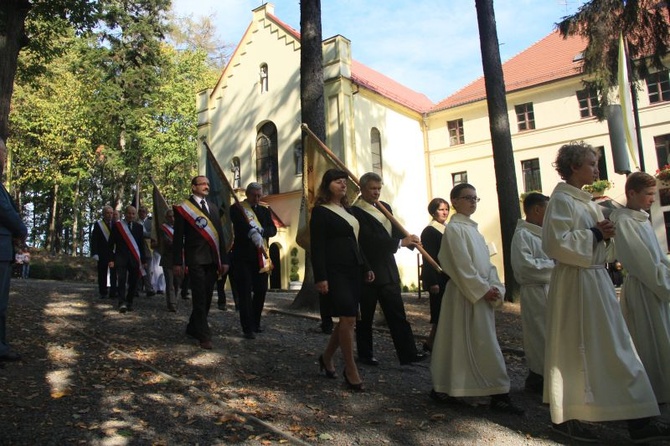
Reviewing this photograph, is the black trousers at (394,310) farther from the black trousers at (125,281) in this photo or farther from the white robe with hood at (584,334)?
the black trousers at (125,281)

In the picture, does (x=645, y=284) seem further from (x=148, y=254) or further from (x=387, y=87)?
(x=387, y=87)

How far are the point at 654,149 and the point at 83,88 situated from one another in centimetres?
3186

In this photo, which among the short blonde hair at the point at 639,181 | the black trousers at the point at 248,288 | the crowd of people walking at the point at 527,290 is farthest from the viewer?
the black trousers at the point at 248,288

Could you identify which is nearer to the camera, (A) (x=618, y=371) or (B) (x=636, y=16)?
(A) (x=618, y=371)

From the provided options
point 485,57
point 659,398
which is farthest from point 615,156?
point 485,57

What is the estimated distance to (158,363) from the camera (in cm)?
626

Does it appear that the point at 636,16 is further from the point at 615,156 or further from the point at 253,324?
the point at 253,324

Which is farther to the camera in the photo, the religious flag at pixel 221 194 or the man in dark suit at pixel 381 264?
the religious flag at pixel 221 194

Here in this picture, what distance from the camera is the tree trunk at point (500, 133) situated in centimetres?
1287

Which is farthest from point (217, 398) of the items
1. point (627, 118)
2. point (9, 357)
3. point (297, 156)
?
point (297, 156)

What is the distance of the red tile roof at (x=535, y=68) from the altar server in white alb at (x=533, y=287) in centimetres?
2546

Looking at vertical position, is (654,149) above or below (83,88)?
below

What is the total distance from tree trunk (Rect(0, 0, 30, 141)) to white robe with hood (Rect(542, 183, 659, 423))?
9.01m

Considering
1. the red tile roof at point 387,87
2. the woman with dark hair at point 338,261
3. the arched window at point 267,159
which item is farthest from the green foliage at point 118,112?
the woman with dark hair at point 338,261
